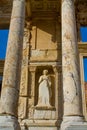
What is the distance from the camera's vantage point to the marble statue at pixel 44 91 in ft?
48.6

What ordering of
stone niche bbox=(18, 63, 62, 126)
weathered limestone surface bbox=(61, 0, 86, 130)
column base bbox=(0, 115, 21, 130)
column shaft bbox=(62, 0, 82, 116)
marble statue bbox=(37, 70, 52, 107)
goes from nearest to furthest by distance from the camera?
column base bbox=(0, 115, 21, 130) → weathered limestone surface bbox=(61, 0, 86, 130) → column shaft bbox=(62, 0, 82, 116) → stone niche bbox=(18, 63, 62, 126) → marble statue bbox=(37, 70, 52, 107)

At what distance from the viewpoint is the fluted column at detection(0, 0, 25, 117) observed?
11250 millimetres

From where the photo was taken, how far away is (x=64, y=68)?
481 inches

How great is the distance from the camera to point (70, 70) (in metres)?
12.0

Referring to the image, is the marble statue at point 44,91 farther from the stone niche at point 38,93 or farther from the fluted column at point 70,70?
the fluted column at point 70,70

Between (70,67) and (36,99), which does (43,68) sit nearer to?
(36,99)

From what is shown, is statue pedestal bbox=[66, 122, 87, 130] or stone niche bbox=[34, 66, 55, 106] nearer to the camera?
statue pedestal bbox=[66, 122, 87, 130]

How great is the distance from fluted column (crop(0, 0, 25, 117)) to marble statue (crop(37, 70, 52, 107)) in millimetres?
3109

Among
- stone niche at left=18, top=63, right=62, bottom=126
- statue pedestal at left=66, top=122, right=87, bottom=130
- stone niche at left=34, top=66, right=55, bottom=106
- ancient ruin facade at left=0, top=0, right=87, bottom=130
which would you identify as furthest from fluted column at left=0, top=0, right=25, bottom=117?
stone niche at left=34, top=66, right=55, bottom=106

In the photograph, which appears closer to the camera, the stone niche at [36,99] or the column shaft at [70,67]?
the column shaft at [70,67]

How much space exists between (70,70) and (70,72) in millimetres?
119

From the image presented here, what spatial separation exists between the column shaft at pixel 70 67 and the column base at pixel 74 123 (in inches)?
7.2

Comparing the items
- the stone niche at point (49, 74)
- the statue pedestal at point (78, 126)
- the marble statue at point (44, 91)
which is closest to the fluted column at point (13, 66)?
the statue pedestal at point (78, 126)

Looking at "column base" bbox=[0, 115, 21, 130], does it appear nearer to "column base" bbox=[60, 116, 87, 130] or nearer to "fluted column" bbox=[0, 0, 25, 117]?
"fluted column" bbox=[0, 0, 25, 117]
